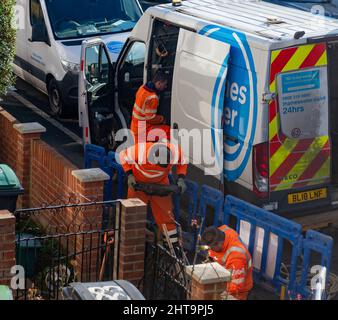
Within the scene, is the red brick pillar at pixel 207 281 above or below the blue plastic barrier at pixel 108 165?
above

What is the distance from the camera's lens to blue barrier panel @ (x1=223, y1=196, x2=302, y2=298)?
9.30m

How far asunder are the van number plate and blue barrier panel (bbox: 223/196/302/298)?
2.14ft

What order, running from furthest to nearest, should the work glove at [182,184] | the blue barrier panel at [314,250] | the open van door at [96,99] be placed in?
the open van door at [96,99], the work glove at [182,184], the blue barrier panel at [314,250]

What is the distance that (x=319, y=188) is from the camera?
34.3 ft

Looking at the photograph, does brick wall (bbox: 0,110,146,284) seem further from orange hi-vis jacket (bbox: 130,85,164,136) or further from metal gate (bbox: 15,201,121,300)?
orange hi-vis jacket (bbox: 130,85,164,136)

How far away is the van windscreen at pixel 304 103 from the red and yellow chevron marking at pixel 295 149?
Answer: 2.4 inches

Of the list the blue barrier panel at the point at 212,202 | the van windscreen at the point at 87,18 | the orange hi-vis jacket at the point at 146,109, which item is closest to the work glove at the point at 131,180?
the blue barrier panel at the point at 212,202

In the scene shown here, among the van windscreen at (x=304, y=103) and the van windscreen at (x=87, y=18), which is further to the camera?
the van windscreen at (x=87, y=18)

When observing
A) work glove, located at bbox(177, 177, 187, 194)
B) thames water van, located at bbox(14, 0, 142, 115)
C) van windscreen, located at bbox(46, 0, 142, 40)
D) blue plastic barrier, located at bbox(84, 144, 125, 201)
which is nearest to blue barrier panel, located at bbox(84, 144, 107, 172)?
blue plastic barrier, located at bbox(84, 144, 125, 201)

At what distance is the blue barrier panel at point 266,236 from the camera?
9297 millimetres

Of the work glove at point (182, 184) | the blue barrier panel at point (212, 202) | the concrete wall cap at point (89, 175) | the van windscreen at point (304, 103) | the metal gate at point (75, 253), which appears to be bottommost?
the metal gate at point (75, 253)

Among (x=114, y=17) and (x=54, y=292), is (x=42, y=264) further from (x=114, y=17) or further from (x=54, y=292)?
(x=114, y=17)

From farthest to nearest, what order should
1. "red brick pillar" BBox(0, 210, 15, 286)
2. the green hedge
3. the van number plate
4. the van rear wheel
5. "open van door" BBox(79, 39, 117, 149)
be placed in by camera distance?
1. the van rear wheel
2. "open van door" BBox(79, 39, 117, 149)
3. the green hedge
4. the van number plate
5. "red brick pillar" BBox(0, 210, 15, 286)

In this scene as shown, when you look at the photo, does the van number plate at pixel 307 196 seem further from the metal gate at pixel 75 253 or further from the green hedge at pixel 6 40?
the green hedge at pixel 6 40
